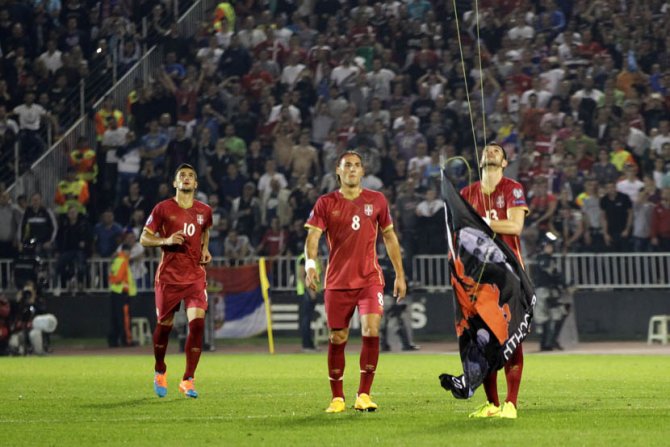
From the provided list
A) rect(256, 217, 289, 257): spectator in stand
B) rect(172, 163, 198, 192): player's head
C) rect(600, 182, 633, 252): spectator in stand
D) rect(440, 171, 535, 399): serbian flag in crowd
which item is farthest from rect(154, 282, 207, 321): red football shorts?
rect(600, 182, 633, 252): spectator in stand

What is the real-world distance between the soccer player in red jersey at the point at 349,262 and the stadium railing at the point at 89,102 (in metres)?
18.8

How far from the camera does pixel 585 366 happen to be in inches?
755

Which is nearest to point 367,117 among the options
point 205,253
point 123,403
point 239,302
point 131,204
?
point 239,302

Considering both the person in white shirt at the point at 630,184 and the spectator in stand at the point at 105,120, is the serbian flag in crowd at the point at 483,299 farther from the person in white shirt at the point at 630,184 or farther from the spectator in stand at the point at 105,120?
the spectator in stand at the point at 105,120

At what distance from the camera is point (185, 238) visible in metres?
14.4

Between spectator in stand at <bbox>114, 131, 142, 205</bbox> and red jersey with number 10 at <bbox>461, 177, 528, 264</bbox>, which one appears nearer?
red jersey with number 10 at <bbox>461, 177, 528, 264</bbox>

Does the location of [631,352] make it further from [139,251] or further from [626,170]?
[139,251]

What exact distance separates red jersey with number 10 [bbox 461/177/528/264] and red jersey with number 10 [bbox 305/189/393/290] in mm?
1152

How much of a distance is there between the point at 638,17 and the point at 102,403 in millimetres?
20591

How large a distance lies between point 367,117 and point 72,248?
269 inches

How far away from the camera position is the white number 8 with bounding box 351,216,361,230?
39.7ft

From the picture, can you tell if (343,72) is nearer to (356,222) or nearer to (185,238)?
(185,238)

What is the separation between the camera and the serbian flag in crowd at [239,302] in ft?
86.7

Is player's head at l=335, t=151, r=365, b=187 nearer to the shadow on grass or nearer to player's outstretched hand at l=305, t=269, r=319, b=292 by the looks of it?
player's outstretched hand at l=305, t=269, r=319, b=292
